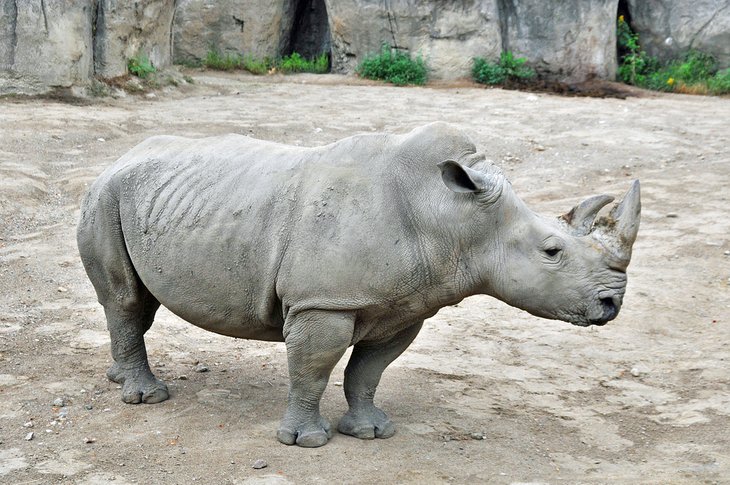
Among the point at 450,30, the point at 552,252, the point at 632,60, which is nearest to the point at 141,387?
the point at 552,252

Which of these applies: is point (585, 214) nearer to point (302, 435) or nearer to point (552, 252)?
point (552, 252)

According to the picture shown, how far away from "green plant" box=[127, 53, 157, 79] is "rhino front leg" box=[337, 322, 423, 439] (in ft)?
38.4

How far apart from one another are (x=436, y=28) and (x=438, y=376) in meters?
12.8

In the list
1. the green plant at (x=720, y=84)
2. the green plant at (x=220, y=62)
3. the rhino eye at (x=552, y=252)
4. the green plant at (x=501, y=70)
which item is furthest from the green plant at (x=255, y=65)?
the rhino eye at (x=552, y=252)

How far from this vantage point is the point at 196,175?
18.0ft

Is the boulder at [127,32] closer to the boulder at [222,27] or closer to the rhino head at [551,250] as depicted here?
the boulder at [222,27]

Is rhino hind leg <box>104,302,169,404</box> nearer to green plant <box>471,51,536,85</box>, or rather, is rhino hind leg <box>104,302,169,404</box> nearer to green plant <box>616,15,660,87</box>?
green plant <box>471,51,536,85</box>

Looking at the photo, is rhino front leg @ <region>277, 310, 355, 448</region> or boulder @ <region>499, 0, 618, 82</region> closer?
rhino front leg @ <region>277, 310, 355, 448</region>

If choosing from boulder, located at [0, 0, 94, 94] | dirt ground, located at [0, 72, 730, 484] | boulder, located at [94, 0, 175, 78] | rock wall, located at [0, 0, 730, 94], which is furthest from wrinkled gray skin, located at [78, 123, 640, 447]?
rock wall, located at [0, 0, 730, 94]

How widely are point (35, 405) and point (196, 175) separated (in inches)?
67.3

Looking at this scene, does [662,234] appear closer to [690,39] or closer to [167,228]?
[167,228]

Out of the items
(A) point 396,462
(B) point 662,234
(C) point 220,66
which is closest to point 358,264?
(A) point 396,462

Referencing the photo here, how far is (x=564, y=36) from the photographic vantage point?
719 inches

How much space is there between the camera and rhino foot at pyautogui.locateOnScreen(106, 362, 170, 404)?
5855mm
